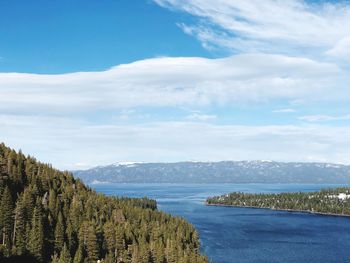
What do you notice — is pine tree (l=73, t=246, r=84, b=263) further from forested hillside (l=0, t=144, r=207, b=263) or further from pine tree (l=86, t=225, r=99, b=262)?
pine tree (l=86, t=225, r=99, b=262)

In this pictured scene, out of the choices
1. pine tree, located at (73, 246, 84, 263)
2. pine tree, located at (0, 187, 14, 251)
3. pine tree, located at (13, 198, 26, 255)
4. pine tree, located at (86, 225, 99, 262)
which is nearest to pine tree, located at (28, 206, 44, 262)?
pine tree, located at (13, 198, 26, 255)

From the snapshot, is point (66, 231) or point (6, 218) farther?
point (66, 231)

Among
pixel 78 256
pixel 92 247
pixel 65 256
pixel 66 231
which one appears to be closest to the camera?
pixel 65 256

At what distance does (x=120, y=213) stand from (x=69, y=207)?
24.0 metres

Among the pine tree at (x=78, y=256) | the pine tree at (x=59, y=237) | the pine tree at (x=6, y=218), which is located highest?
the pine tree at (x=6, y=218)

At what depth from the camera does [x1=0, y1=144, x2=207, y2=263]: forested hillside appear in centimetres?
13650

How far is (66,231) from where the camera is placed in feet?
488

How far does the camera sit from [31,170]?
19600 cm

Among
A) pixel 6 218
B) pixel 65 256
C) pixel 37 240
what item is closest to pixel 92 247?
pixel 65 256

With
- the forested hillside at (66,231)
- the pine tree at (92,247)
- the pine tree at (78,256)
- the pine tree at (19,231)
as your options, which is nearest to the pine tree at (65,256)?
the forested hillside at (66,231)

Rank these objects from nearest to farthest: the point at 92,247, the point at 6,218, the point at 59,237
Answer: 1. the point at 6,218
2. the point at 59,237
3. the point at 92,247

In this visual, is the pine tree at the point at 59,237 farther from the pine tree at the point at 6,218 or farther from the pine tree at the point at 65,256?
the pine tree at the point at 6,218

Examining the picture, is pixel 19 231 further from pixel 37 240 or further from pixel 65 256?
pixel 65 256

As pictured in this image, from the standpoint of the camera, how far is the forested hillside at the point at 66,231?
136500 millimetres
